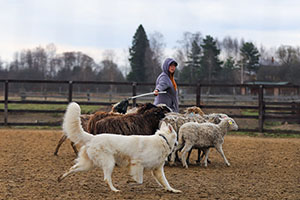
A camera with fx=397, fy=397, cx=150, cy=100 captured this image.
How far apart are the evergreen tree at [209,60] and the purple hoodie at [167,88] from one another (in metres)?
46.0

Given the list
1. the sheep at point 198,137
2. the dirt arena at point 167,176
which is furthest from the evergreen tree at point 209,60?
the sheep at point 198,137

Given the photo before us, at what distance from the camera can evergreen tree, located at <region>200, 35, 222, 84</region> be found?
5481 cm

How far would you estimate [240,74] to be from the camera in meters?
61.3

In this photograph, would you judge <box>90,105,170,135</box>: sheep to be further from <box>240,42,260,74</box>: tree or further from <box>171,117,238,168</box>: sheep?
<box>240,42,260,74</box>: tree

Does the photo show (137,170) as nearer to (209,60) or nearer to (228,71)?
(209,60)

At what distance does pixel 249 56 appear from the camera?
62.1 meters

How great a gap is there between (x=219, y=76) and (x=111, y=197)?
176 feet

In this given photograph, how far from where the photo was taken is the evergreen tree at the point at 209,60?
5481 cm

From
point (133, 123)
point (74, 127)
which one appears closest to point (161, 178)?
point (74, 127)

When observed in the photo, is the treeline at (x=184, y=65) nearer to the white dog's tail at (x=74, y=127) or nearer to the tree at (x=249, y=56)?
the tree at (x=249, y=56)

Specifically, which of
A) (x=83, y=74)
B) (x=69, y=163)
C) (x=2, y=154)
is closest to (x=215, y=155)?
(x=69, y=163)

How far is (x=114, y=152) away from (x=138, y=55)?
47934 millimetres

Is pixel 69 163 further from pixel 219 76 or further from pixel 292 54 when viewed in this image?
pixel 292 54

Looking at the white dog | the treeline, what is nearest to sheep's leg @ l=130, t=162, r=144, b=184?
the white dog
